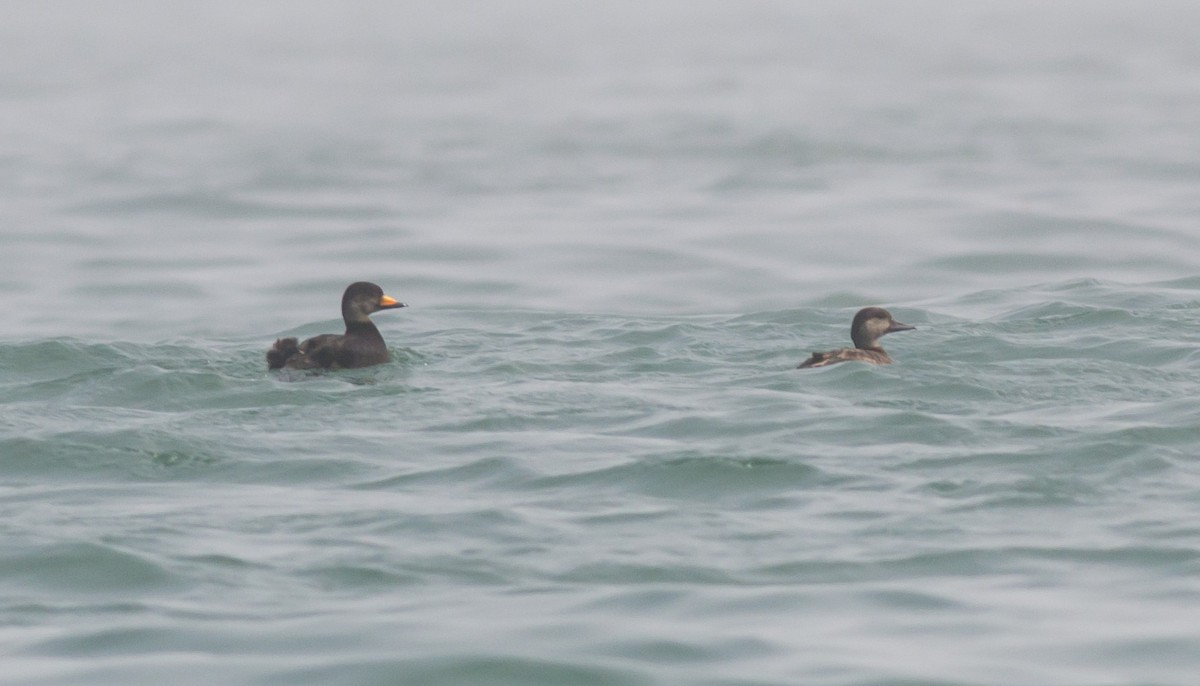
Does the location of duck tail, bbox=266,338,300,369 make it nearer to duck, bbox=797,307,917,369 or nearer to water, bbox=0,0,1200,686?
water, bbox=0,0,1200,686

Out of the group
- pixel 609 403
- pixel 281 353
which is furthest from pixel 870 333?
pixel 281 353

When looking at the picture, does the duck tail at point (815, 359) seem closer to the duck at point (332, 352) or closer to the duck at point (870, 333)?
the duck at point (870, 333)

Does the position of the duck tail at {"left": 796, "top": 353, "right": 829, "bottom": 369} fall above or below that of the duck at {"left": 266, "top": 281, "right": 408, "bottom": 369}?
below

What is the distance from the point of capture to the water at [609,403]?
23.0 feet

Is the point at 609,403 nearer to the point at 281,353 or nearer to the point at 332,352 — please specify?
the point at 332,352

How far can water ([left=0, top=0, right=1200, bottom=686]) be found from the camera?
7.01 meters

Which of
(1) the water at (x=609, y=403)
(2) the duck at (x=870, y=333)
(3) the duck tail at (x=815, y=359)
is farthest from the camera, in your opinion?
(2) the duck at (x=870, y=333)

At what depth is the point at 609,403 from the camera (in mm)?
10812

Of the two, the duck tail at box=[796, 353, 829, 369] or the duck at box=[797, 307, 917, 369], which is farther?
the duck at box=[797, 307, 917, 369]

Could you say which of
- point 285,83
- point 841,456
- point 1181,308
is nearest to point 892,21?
point 285,83

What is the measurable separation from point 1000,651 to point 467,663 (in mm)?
1778

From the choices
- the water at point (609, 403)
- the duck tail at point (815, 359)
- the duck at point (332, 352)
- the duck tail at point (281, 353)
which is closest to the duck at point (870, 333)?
the duck tail at point (815, 359)

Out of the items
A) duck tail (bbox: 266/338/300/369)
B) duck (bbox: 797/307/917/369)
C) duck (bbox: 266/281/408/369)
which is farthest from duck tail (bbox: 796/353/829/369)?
duck tail (bbox: 266/338/300/369)

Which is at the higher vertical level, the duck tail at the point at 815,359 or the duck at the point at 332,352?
the duck at the point at 332,352
